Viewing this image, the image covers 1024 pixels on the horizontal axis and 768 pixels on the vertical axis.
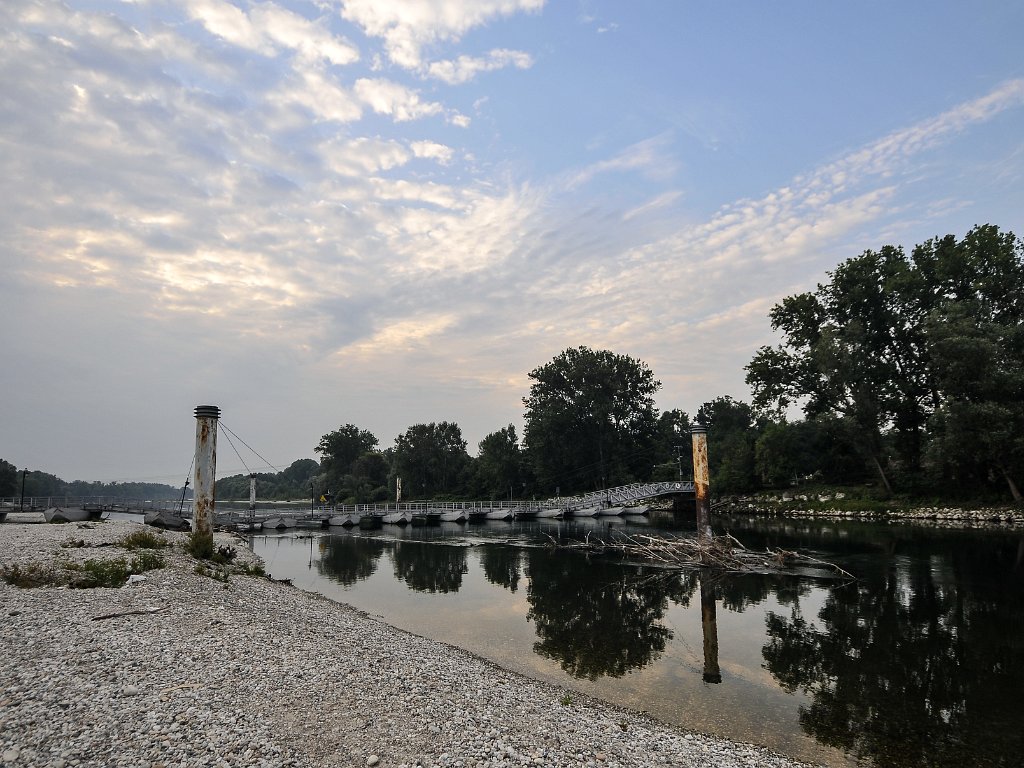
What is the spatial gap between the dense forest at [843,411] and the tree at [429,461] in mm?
242

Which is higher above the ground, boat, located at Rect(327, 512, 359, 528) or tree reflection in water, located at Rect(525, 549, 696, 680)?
tree reflection in water, located at Rect(525, 549, 696, 680)

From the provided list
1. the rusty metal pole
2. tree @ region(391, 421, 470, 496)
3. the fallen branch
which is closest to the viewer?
the fallen branch

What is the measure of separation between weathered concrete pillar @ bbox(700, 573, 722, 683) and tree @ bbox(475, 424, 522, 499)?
62635mm

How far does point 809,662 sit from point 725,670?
1.88 m

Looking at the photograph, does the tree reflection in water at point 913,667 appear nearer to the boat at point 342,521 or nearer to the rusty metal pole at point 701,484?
the rusty metal pole at point 701,484

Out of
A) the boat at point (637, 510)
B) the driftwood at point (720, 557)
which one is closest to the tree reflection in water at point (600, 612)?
the driftwood at point (720, 557)

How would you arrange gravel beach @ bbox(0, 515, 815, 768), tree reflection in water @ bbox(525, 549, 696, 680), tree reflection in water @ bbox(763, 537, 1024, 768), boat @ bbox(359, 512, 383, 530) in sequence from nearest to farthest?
gravel beach @ bbox(0, 515, 815, 768) → tree reflection in water @ bbox(763, 537, 1024, 768) → tree reflection in water @ bbox(525, 549, 696, 680) → boat @ bbox(359, 512, 383, 530)

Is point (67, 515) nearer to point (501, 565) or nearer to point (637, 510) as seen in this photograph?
point (501, 565)

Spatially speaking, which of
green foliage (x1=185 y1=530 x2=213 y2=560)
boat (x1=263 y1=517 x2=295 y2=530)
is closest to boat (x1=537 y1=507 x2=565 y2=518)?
boat (x1=263 y1=517 x2=295 y2=530)

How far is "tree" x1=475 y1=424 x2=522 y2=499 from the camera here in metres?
83.5

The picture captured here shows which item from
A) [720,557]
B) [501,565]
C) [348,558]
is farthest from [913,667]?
[348,558]

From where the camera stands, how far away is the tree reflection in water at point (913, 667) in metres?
8.05

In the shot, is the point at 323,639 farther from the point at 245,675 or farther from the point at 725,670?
the point at 725,670

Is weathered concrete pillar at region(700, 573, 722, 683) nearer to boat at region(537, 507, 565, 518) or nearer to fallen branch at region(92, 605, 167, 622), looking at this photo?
fallen branch at region(92, 605, 167, 622)
